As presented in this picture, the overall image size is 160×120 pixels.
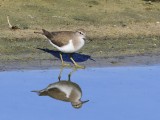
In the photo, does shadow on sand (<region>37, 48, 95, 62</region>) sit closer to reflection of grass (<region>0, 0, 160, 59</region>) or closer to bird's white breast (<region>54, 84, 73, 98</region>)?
reflection of grass (<region>0, 0, 160, 59</region>)

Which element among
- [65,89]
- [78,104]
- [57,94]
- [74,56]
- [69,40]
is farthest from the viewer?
[74,56]

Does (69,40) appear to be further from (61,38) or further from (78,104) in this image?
(78,104)

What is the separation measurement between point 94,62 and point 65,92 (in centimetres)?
231

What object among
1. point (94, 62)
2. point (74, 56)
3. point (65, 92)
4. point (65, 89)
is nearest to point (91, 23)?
point (74, 56)

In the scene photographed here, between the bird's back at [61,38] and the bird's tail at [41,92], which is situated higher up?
the bird's back at [61,38]

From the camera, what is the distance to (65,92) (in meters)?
10.3

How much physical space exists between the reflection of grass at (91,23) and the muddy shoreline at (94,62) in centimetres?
31

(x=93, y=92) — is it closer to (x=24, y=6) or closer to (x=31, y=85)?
(x=31, y=85)

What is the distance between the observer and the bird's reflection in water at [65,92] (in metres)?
9.92

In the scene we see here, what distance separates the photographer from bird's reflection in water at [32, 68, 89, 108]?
9.92 meters

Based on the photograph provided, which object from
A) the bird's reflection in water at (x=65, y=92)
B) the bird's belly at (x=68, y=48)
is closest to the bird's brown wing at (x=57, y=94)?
the bird's reflection in water at (x=65, y=92)

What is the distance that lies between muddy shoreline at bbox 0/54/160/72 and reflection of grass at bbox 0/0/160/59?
1.01 feet

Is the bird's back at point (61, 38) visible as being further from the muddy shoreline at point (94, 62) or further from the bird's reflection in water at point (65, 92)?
the bird's reflection in water at point (65, 92)

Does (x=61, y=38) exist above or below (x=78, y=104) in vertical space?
above
